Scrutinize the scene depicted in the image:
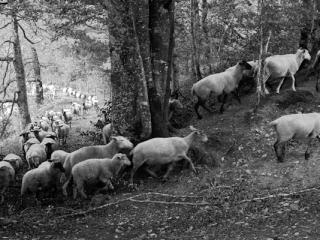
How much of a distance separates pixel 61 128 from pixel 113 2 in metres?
6.64

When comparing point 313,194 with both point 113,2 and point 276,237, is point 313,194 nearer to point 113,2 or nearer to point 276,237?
point 276,237

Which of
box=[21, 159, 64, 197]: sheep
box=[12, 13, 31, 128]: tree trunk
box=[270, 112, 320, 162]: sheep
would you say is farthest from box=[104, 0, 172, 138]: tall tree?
box=[12, 13, 31, 128]: tree trunk

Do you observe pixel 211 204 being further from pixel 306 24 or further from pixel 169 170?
pixel 306 24

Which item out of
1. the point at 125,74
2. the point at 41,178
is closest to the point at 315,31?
the point at 125,74

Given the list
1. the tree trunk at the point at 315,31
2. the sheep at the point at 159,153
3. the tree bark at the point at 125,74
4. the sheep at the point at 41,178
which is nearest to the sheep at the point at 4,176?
the sheep at the point at 41,178

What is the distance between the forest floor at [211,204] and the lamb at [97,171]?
0.30 m

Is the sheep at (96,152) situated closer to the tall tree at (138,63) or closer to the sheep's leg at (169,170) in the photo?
the tall tree at (138,63)

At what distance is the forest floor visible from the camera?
22.7 ft

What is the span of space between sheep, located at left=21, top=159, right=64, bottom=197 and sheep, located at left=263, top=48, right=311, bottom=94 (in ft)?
19.9

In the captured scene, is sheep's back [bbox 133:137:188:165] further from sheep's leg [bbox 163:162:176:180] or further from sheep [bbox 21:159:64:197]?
sheep [bbox 21:159:64:197]

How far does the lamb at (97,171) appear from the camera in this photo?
9070 mm

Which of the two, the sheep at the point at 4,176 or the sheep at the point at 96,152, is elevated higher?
the sheep at the point at 96,152

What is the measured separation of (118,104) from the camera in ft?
34.3

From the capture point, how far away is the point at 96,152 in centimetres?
1006
